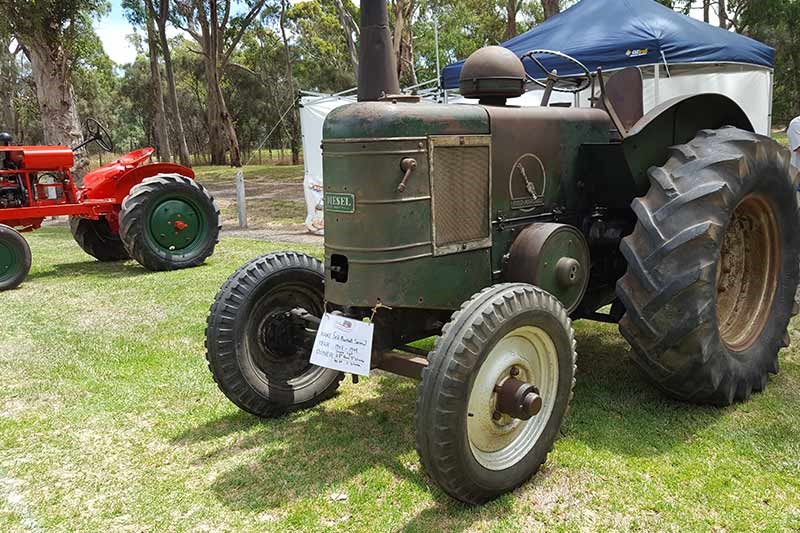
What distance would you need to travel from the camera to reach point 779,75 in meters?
34.2

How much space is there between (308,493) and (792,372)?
3.10 meters

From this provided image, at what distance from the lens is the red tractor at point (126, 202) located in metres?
8.25

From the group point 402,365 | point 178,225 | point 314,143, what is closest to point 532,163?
point 402,365

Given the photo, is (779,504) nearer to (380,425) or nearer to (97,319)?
(380,425)

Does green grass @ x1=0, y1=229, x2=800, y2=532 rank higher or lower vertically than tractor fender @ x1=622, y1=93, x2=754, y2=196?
lower

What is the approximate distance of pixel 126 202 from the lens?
8164 mm

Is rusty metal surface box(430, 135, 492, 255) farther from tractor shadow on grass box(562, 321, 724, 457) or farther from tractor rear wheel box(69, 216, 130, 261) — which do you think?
tractor rear wheel box(69, 216, 130, 261)

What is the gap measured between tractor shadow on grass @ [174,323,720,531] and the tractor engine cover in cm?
68

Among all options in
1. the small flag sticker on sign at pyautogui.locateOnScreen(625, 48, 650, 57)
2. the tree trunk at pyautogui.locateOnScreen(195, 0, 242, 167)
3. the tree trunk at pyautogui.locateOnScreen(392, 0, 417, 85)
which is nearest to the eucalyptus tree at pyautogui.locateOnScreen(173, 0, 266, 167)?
the tree trunk at pyautogui.locateOnScreen(195, 0, 242, 167)

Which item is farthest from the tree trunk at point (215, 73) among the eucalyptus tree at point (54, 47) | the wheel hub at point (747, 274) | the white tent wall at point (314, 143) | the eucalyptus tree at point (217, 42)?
the wheel hub at point (747, 274)

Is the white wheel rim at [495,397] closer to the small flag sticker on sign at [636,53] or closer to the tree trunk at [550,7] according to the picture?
the small flag sticker on sign at [636,53]

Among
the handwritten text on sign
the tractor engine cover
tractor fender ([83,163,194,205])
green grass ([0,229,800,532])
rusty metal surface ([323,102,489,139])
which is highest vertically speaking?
rusty metal surface ([323,102,489,139])

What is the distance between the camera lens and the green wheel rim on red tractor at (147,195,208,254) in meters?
8.41

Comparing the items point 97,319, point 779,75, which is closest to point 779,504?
point 97,319
